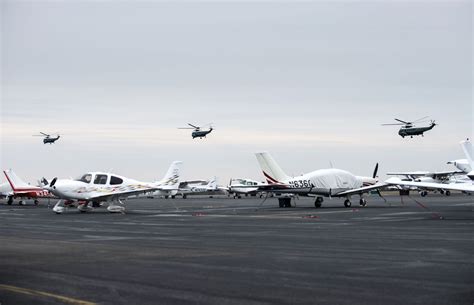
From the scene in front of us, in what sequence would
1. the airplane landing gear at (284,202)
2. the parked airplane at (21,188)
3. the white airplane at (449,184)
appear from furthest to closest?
the parked airplane at (21,188) < the airplane landing gear at (284,202) < the white airplane at (449,184)

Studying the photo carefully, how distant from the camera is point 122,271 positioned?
12.5 metres

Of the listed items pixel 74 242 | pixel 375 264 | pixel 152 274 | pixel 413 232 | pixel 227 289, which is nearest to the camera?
pixel 227 289

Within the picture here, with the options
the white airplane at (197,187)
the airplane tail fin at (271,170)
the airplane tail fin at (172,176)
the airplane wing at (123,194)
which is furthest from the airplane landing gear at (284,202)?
the white airplane at (197,187)

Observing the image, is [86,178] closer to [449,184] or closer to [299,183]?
[299,183]

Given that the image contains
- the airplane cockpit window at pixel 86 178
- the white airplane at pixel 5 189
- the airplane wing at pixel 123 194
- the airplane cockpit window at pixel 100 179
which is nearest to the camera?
the airplane wing at pixel 123 194

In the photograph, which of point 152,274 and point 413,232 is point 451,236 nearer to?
point 413,232

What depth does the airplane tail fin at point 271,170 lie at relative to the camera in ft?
164

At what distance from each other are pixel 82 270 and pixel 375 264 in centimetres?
600

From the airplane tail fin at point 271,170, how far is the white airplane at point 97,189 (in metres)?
9.12

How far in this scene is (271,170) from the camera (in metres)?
50.3

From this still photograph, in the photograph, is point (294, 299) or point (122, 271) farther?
point (122, 271)

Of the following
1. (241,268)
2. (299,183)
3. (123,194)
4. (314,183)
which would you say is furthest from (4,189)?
(241,268)

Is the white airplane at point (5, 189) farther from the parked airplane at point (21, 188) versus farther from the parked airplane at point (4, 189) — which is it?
the parked airplane at point (21, 188)

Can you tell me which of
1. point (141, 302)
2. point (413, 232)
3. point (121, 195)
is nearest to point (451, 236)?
point (413, 232)
